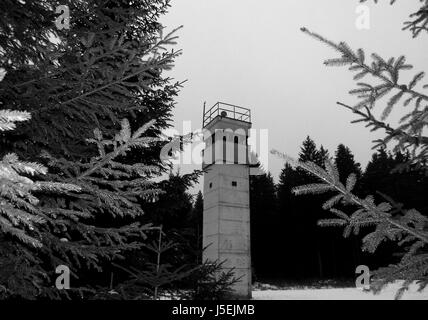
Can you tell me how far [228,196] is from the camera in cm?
1847

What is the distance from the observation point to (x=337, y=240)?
128ft

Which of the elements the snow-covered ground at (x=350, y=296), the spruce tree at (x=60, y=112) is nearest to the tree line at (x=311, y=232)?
the snow-covered ground at (x=350, y=296)

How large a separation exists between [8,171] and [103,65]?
6.72 feet

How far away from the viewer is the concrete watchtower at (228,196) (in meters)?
17.4

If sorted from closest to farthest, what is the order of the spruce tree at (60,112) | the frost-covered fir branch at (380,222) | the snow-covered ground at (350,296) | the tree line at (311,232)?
the frost-covered fir branch at (380,222)
the spruce tree at (60,112)
the snow-covered ground at (350,296)
the tree line at (311,232)

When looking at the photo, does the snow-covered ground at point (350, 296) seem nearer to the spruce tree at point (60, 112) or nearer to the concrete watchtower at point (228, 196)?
the concrete watchtower at point (228, 196)

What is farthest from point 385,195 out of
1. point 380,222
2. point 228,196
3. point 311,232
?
point 311,232

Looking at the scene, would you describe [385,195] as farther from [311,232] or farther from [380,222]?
[311,232]

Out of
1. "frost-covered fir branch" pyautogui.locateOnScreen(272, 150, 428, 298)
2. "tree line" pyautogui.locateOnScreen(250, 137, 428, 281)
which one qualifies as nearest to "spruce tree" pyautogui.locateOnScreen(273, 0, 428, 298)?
"frost-covered fir branch" pyautogui.locateOnScreen(272, 150, 428, 298)

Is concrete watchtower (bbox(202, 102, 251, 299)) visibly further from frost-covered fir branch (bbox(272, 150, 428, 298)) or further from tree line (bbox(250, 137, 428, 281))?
tree line (bbox(250, 137, 428, 281))

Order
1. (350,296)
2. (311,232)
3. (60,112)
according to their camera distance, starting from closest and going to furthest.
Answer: (60,112) → (350,296) → (311,232)

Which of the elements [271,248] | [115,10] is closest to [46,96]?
[115,10]

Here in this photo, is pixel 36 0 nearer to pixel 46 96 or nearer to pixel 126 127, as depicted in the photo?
pixel 46 96

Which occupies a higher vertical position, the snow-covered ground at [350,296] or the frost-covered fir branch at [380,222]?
the frost-covered fir branch at [380,222]
